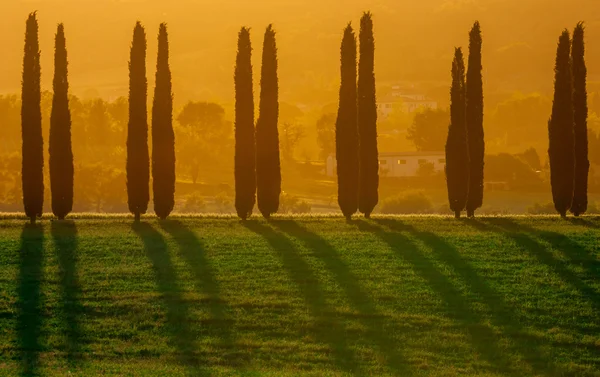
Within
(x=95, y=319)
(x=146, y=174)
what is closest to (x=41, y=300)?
(x=95, y=319)

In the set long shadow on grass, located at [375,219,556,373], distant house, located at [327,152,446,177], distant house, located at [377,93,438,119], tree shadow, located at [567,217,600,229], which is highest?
distant house, located at [377,93,438,119]

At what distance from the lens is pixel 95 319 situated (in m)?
30.6

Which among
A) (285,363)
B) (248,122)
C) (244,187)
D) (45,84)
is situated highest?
(45,84)

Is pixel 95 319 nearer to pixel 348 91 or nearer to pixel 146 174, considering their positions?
pixel 146 174

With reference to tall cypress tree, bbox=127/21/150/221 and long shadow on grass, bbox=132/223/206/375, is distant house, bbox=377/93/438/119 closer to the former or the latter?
tall cypress tree, bbox=127/21/150/221

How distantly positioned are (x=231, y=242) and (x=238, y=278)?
16.6 ft

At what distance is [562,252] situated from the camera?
3838cm

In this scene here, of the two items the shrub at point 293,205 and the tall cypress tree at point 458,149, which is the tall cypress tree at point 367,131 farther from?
the shrub at point 293,205

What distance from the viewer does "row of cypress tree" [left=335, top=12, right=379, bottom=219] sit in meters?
46.4

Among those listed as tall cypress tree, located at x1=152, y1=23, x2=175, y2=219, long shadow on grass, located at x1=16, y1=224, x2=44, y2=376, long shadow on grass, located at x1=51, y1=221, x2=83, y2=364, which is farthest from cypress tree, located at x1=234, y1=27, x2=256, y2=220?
long shadow on grass, located at x1=16, y1=224, x2=44, y2=376

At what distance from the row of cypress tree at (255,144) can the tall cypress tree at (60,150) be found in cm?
735

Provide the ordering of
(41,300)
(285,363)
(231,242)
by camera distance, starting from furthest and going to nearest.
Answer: (231,242) → (41,300) → (285,363)

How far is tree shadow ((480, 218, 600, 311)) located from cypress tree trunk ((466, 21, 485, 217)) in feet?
8.33

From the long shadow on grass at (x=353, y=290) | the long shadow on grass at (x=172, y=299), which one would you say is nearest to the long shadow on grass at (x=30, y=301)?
the long shadow on grass at (x=172, y=299)
